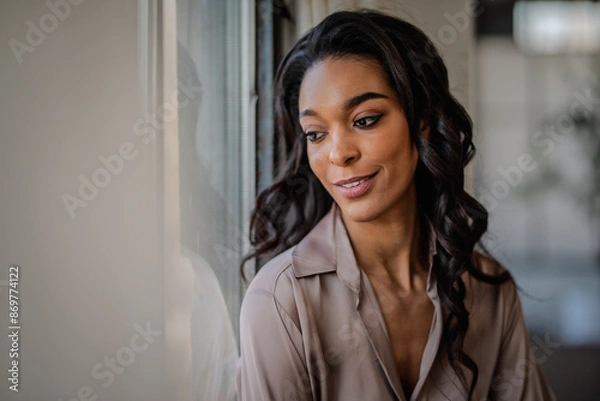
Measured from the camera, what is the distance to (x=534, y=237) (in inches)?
63.7

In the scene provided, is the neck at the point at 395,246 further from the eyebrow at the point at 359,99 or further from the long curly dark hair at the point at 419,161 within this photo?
the eyebrow at the point at 359,99

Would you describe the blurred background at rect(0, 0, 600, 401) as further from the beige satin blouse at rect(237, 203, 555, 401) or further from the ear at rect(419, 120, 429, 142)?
the ear at rect(419, 120, 429, 142)

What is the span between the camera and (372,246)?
0.78m

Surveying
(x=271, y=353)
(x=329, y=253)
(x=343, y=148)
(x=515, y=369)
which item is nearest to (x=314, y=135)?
(x=343, y=148)

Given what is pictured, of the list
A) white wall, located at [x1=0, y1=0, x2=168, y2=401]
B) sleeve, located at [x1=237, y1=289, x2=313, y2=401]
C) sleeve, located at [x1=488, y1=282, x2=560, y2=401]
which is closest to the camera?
white wall, located at [x1=0, y1=0, x2=168, y2=401]

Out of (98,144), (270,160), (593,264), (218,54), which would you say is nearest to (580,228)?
(593,264)

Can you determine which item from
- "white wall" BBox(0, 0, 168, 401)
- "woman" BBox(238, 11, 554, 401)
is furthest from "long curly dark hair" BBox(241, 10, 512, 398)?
"white wall" BBox(0, 0, 168, 401)

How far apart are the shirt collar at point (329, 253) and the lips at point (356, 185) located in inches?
2.4

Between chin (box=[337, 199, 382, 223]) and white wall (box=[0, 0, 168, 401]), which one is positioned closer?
white wall (box=[0, 0, 168, 401])

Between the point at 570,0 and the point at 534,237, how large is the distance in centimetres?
61

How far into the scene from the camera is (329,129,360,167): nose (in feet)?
2.33

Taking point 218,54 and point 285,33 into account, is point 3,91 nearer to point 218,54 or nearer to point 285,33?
point 218,54

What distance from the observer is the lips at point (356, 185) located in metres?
0.72

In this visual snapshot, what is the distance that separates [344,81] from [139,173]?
0.85 feet
